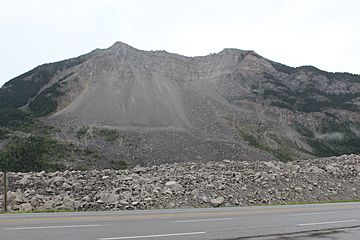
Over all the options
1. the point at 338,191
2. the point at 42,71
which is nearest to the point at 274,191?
the point at 338,191

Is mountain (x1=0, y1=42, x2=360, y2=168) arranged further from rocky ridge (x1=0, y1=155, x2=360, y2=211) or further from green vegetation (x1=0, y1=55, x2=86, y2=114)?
rocky ridge (x1=0, y1=155, x2=360, y2=211)

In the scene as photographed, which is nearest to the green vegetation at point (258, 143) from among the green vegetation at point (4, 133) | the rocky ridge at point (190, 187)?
the green vegetation at point (4, 133)

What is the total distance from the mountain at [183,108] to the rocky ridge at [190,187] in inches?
1734

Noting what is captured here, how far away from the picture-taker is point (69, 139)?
9525cm

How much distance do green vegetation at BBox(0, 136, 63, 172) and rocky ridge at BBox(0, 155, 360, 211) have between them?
36.8 meters

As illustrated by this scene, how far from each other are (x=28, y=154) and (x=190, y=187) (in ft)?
178

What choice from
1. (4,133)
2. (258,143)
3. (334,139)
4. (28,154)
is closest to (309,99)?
(334,139)

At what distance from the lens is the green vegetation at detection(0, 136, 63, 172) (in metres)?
69.2

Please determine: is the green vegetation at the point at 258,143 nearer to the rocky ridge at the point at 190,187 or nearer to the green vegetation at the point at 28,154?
the green vegetation at the point at 28,154

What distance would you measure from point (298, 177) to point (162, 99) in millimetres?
110199

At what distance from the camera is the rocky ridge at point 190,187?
1003 inches

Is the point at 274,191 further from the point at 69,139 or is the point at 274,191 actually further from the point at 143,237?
the point at 69,139

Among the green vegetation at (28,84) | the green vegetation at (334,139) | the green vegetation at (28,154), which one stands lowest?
the green vegetation at (334,139)

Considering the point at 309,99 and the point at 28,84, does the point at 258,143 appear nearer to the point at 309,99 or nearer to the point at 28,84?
the point at 309,99
